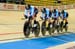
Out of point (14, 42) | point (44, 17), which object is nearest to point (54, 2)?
point (44, 17)

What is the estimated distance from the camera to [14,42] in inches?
386

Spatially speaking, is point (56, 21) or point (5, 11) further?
point (5, 11)

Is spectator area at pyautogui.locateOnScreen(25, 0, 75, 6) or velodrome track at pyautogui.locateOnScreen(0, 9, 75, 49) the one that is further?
spectator area at pyautogui.locateOnScreen(25, 0, 75, 6)

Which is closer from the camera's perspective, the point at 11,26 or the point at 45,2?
the point at 11,26

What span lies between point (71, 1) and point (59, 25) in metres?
18.8

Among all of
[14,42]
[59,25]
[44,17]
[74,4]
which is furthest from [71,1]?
[14,42]

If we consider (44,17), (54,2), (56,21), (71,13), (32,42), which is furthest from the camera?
(54,2)

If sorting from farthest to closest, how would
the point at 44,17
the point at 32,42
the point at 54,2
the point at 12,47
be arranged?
the point at 54,2 → the point at 44,17 → the point at 32,42 → the point at 12,47

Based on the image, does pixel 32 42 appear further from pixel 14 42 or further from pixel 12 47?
pixel 12 47

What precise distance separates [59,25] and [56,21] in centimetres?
78

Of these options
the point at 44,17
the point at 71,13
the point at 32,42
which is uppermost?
the point at 44,17

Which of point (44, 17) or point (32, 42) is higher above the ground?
point (44, 17)

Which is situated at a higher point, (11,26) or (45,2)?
(11,26)

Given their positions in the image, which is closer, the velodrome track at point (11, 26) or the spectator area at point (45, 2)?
the velodrome track at point (11, 26)
